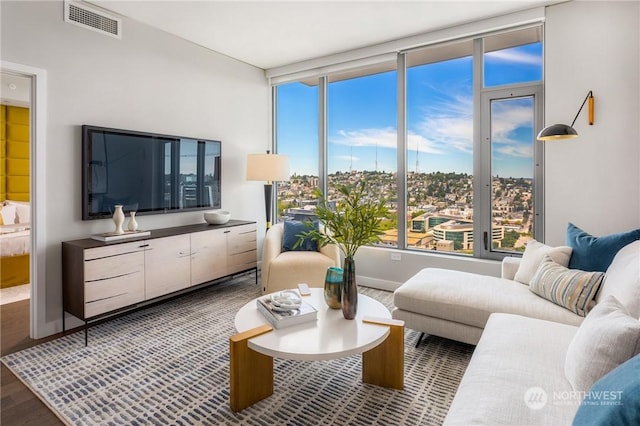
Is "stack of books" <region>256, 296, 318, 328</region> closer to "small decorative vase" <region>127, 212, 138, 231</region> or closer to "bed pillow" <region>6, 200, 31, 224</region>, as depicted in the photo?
"small decorative vase" <region>127, 212, 138, 231</region>

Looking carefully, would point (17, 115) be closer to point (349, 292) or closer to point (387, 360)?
point (349, 292)

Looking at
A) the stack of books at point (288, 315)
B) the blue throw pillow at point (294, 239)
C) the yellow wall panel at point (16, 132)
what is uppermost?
the yellow wall panel at point (16, 132)

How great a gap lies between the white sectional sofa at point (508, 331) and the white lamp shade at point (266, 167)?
6.89ft

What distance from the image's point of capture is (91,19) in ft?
9.84

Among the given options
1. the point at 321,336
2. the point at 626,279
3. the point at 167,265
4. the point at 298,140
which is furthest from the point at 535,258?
the point at 298,140

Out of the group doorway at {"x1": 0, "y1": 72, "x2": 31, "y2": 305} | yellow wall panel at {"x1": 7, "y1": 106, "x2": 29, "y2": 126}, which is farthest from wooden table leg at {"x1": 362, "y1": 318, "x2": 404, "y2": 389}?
yellow wall panel at {"x1": 7, "y1": 106, "x2": 29, "y2": 126}

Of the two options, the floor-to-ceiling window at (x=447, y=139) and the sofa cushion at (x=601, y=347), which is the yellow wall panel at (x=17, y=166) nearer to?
the floor-to-ceiling window at (x=447, y=139)

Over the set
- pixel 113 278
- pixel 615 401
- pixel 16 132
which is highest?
pixel 16 132

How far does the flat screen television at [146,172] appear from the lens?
118 inches

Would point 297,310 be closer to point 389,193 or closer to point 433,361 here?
point 433,361

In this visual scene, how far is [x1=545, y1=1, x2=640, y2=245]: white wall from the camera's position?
9.11 ft

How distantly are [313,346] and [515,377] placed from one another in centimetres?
88

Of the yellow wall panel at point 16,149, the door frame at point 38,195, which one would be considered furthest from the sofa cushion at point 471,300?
the yellow wall panel at point 16,149

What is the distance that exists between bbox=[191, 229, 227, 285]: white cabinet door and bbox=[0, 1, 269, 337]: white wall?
0.50 m
